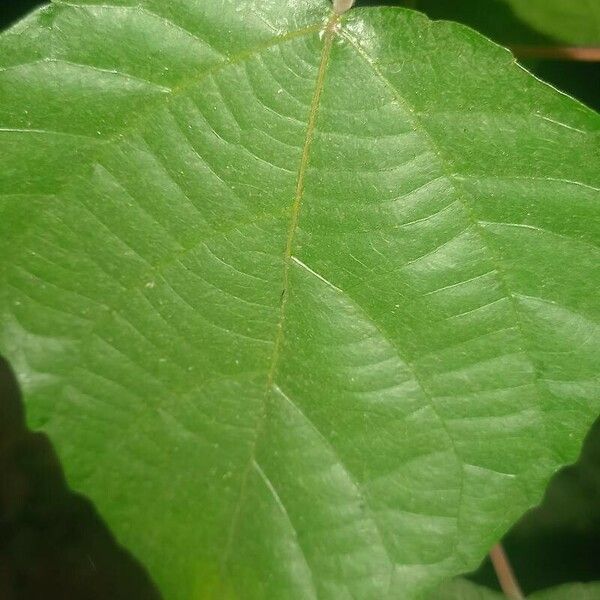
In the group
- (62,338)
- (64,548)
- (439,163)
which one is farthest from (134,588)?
(439,163)

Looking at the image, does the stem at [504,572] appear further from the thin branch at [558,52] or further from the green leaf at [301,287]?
the thin branch at [558,52]

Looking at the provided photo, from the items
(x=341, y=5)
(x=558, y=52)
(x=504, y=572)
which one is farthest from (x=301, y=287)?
(x=504, y=572)

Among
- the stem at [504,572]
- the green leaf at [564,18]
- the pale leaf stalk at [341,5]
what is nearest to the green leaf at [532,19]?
the green leaf at [564,18]

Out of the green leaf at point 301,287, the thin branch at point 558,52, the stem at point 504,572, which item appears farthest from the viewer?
the stem at point 504,572

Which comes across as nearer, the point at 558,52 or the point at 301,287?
the point at 301,287

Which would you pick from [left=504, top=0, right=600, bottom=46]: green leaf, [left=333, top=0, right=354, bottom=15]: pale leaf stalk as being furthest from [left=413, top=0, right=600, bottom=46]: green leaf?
[left=333, top=0, right=354, bottom=15]: pale leaf stalk

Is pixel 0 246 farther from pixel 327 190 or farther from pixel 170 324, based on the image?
pixel 327 190

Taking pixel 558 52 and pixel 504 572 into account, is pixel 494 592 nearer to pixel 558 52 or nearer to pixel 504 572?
pixel 504 572

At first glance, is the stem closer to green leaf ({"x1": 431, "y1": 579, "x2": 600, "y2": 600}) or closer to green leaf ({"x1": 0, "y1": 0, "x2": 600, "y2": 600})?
green leaf ({"x1": 431, "y1": 579, "x2": 600, "y2": 600})
